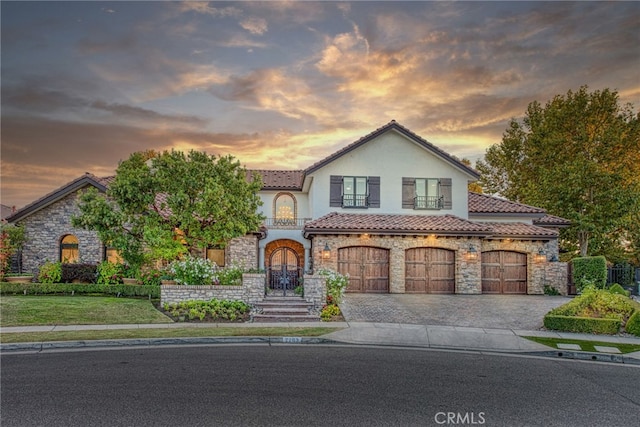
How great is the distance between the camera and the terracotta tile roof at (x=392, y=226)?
2384 cm

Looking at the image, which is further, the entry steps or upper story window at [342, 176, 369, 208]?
upper story window at [342, 176, 369, 208]

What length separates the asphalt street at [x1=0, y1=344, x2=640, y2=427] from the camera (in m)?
6.81

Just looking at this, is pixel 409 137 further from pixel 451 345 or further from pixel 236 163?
pixel 451 345

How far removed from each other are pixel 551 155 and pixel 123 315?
37634 mm

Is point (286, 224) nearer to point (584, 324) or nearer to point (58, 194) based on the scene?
point (58, 194)

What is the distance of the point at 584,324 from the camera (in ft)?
48.2

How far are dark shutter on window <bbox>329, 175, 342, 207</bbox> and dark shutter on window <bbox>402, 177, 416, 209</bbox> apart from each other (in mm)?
3954

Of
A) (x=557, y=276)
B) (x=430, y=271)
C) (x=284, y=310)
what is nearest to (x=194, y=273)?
(x=284, y=310)

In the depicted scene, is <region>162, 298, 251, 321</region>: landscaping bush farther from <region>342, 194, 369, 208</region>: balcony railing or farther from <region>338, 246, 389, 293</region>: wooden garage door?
<region>342, 194, 369, 208</region>: balcony railing

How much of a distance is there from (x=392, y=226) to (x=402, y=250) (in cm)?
146

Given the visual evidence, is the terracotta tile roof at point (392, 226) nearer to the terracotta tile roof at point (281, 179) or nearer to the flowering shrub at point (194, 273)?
the terracotta tile roof at point (281, 179)

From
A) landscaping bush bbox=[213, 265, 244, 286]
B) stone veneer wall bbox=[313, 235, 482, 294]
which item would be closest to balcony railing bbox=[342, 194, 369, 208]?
stone veneer wall bbox=[313, 235, 482, 294]

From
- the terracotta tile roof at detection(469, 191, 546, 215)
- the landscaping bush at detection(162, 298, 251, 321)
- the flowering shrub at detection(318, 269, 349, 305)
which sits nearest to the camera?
the landscaping bush at detection(162, 298, 251, 321)

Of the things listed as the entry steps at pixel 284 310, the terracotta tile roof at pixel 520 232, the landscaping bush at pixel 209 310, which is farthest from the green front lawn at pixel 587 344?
the terracotta tile roof at pixel 520 232
